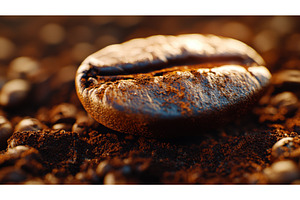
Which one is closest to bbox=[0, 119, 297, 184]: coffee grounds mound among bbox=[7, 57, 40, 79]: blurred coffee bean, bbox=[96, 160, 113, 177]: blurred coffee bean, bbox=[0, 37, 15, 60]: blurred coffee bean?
bbox=[96, 160, 113, 177]: blurred coffee bean

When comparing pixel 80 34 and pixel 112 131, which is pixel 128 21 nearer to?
pixel 80 34

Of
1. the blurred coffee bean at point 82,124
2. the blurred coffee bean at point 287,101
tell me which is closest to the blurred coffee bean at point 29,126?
the blurred coffee bean at point 82,124

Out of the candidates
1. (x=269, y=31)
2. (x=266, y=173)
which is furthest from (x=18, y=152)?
(x=269, y=31)

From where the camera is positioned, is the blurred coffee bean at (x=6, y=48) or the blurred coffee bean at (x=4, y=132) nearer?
the blurred coffee bean at (x=4, y=132)

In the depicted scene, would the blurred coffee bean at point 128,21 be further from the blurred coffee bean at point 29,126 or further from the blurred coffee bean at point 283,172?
the blurred coffee bean at point 283,172

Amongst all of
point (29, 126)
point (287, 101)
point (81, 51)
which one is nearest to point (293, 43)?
point (287, 101)

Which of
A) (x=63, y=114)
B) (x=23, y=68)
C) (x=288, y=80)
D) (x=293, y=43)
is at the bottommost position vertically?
(x=63, y=114)

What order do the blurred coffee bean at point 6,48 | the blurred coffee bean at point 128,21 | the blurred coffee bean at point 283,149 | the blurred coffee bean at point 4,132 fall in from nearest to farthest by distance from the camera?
the blurred coffee bean at point 283,149
the blurred coffee bean at point 4,132
the blurred coffee bean at point 6,48
the blurred coffee bean at point 128,21

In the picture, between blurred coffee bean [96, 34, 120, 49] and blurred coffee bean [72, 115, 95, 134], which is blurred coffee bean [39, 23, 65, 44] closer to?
blurred coffee bean [96, 34, 120, 49]

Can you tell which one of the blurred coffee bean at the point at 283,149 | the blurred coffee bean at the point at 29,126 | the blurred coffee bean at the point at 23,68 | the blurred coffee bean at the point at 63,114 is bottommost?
the blurred coffee bean at the point at 283,149
